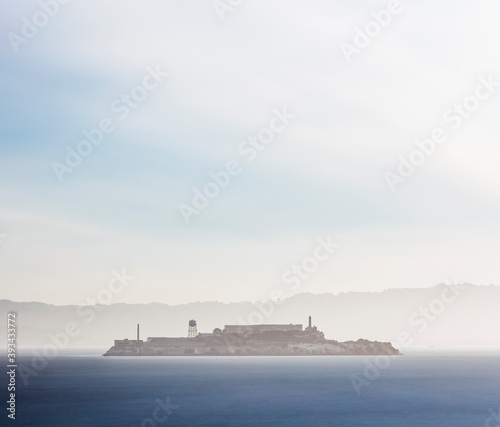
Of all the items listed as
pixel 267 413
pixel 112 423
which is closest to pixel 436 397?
pixel 267 413

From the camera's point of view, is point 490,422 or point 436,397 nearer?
point 490,422

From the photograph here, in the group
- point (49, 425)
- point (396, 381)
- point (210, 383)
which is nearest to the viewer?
point (49, 425)

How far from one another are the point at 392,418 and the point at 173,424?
112ft

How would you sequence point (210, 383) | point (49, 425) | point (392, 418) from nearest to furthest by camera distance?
point (49, 425), point (392, 418), point (210, 383)

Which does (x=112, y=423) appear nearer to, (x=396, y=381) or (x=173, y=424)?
(x=173, y=424)

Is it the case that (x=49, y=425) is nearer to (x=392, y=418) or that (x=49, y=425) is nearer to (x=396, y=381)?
(x=392, y=418)

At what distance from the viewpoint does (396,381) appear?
182 meters

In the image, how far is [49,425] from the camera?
9600cm

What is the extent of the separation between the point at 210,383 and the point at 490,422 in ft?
265

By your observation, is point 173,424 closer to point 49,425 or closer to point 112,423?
point 112,423

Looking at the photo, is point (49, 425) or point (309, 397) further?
point (309, 397)

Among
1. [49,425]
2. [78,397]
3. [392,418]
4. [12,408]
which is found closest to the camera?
[49,425]

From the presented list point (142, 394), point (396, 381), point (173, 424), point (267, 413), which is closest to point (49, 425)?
point (173, 424)

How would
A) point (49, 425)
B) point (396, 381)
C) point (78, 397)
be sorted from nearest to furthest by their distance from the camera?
1. point (49, 425)
2. point (78, 397)
3. point (396, 381)
